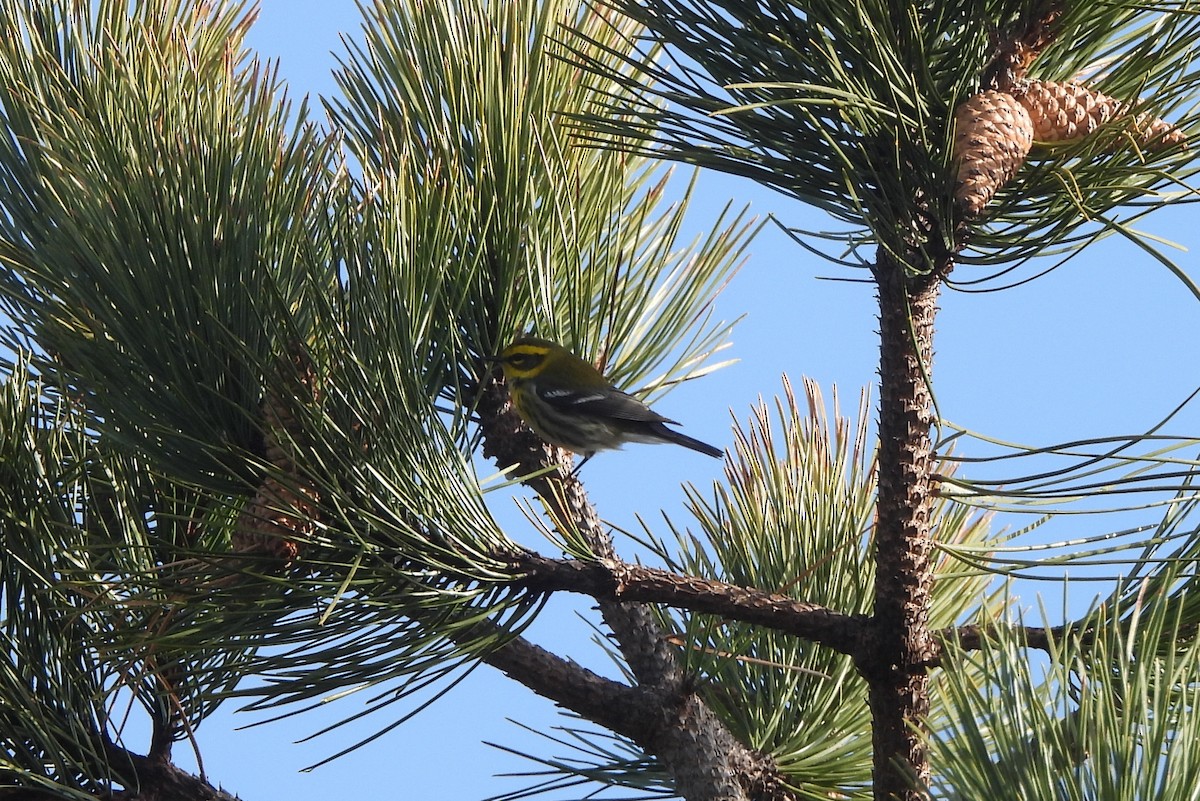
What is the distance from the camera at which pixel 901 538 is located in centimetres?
150

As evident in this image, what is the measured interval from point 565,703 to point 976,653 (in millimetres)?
574

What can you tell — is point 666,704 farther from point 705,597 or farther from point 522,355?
point 522,355

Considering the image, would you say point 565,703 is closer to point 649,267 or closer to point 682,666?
point 682,666

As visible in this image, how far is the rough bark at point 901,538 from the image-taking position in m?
1.48

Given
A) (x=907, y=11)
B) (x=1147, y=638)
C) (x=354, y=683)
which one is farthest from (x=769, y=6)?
(x=354, y=683)

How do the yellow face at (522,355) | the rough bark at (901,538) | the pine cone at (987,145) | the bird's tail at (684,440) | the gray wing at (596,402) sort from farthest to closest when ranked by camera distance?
the bird's tail at (684,440), the gray wing at (596,402), the yellow face at (522,355), the rough bark at (901,538), the pine cone at (987,145)

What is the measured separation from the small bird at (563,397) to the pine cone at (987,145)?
35.2 inches

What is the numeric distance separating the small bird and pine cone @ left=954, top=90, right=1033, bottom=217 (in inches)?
35.2

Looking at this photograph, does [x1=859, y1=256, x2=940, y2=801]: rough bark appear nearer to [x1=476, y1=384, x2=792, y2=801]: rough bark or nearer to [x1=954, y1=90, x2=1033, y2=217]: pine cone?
[x1=954, y1=90, x2=1033, y2=217]: pine cone

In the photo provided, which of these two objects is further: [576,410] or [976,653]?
[576,410]

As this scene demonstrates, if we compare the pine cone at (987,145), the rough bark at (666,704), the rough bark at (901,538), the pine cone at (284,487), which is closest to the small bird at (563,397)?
the rough bark at (666,704)

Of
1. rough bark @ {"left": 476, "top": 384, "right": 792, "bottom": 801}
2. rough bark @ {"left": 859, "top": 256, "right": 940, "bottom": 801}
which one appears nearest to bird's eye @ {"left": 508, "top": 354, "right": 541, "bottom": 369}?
rough bark @ {"left": 476, "top": 384, "right": 792, "bottom": 801}

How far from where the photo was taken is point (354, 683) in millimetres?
1565

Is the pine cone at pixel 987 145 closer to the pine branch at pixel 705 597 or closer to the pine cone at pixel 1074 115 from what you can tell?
the pine cone at pixel 1074 115
